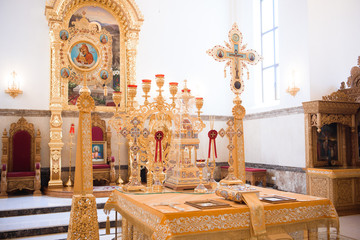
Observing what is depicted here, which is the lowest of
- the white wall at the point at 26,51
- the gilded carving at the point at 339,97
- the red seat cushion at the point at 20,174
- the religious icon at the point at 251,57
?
the red seat cushion at the point at 20,174

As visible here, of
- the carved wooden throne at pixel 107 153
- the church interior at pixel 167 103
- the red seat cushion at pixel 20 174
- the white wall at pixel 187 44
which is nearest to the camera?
the church interior at pixel 167 103

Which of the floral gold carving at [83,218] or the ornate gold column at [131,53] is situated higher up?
the ornate gold column at [131,53]

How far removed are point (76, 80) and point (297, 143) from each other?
247 inches

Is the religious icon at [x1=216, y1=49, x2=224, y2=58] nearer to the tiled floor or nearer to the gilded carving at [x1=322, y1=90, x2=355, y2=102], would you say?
the tiled floor

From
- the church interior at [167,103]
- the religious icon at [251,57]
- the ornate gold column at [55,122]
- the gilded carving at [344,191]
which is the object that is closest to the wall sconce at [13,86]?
the church interior at [167,103]

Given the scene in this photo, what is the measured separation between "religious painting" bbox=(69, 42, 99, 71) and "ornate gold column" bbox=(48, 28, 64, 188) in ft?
1.73

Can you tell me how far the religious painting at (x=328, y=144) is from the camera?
8148mm

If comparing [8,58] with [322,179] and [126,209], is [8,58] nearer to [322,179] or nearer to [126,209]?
[126,209]

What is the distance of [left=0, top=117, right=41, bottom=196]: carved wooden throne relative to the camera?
827 cm

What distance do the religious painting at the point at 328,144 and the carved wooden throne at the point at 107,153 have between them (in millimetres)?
5267

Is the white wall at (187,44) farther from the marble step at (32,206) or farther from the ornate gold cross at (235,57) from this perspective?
the ornate gold cross at (235,57)

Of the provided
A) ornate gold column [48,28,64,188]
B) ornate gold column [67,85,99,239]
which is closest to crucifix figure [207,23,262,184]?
ornate gold column [67,85,99,239]

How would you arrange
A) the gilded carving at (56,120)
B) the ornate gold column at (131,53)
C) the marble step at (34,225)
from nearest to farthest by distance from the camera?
the marble step at (34,225), the gilded carving at (56,120), the ornate gold column at (131,53)

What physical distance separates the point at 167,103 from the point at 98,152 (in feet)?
16.0
